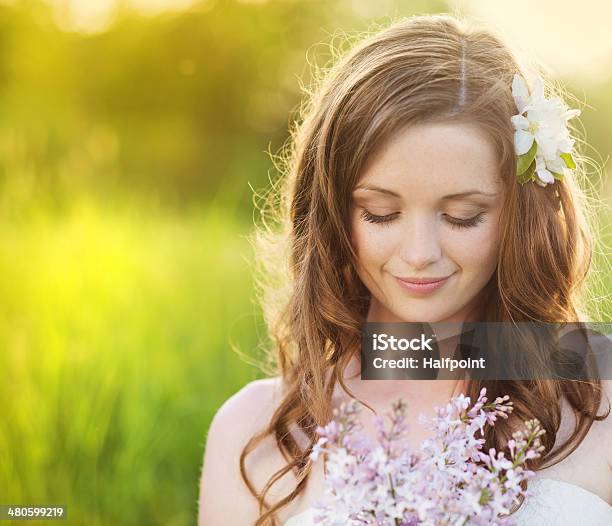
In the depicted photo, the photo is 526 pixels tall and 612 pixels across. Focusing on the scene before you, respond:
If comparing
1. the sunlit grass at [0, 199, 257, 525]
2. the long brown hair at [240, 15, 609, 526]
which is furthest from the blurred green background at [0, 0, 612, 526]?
the long brown hair at [240, 15, 609, 526]

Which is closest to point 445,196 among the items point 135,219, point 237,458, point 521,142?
point 521,142

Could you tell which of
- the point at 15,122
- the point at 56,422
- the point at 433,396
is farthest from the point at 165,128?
the point at 433,396

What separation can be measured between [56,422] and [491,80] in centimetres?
108

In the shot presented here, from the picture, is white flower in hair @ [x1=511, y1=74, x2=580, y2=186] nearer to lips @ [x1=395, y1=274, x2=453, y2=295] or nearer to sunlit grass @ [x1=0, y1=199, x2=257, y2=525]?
lips @ [x1=395, y1=274, x2=453, y2=295]

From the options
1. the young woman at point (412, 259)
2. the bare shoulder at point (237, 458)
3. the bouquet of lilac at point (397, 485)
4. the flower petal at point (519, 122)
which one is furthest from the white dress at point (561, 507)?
the flower petal at point (519, 122)

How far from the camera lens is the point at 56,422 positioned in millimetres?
1626

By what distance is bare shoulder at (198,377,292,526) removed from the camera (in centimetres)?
125

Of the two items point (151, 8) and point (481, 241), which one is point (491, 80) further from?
point (151, 8)

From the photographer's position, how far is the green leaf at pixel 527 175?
1.09 m

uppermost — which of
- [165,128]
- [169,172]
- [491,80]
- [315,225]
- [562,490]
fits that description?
[165,128]

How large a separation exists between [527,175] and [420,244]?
0.59 ft

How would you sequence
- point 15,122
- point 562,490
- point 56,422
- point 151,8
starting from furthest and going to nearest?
1. point 15,122
2. point 151,8
3. point 56,422
4. point 562,490

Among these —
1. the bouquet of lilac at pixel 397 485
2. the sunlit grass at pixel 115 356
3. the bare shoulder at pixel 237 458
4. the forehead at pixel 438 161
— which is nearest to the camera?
the bouquet of lilac at pixel 397 485

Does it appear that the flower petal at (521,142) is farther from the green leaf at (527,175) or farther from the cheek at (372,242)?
the cheek at (372,242)
